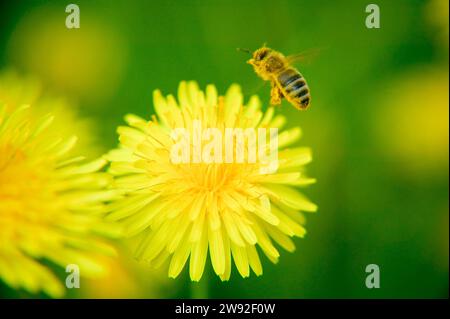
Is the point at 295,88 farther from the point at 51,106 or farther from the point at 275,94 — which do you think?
the point at 51,106

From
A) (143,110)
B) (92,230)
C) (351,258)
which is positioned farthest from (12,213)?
(351,258)

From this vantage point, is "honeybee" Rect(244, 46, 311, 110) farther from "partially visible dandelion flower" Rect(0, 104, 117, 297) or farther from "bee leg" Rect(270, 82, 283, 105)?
"partially visible dandelion flower" Rect(0, 104, 117, 297)

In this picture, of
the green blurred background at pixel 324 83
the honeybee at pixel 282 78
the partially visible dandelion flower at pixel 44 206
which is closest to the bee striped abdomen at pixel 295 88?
the honeybee at pixel 282 78

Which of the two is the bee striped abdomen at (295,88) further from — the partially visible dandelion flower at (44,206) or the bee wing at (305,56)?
the partially visible dandelion flower at (44,206)

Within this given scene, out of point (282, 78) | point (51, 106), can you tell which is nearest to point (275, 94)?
point (282, 78)

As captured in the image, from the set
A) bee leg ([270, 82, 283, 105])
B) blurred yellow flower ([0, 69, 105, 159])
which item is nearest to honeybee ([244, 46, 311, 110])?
bee leg ([270, 82, 283, 105])
